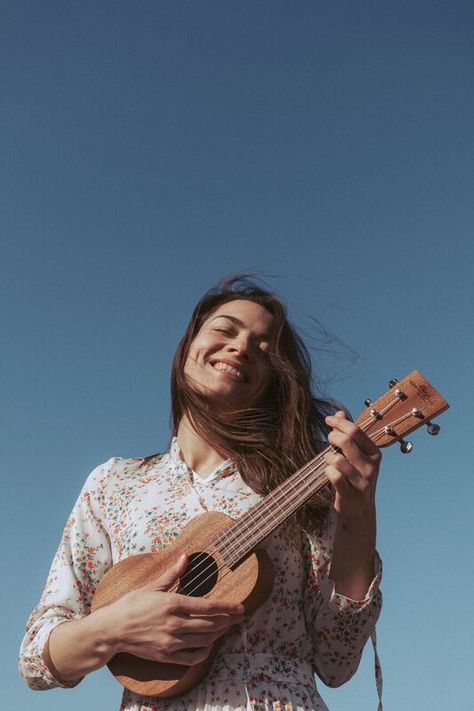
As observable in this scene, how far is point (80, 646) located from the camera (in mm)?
2912

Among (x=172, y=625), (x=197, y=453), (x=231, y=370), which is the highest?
(x=231, y=370)

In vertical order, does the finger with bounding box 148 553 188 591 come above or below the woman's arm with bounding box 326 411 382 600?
above

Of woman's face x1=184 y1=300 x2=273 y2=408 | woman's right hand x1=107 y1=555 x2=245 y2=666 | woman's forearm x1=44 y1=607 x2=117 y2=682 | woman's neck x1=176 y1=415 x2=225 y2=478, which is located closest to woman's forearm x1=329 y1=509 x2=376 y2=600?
woman's right hand x1=107 y1=555 x2=245 y2=666

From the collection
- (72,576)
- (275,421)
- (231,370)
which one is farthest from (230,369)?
(72,576)

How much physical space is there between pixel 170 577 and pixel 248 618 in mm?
288

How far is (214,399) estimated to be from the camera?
368 cm

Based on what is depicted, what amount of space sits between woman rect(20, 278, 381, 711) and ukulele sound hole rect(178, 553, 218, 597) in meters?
0.08

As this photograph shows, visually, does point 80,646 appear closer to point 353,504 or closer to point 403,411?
point 353,504

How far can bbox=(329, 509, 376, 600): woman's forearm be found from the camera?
9.71 ft

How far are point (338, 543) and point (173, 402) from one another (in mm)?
1132

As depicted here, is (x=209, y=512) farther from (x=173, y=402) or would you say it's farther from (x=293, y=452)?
(x=173, y=402)

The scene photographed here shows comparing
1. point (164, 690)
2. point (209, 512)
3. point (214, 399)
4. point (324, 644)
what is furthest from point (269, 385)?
point (164, 690)

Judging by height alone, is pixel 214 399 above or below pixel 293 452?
above

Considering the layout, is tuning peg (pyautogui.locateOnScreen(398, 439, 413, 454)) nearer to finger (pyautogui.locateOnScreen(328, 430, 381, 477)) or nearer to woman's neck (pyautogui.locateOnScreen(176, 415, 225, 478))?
finger (pyautogui.locateOnScreen(328, 430, 381, 477))
